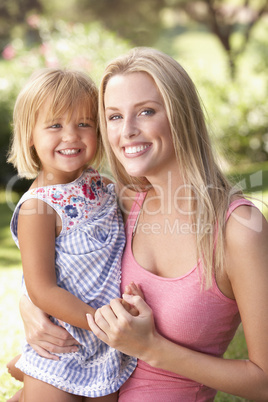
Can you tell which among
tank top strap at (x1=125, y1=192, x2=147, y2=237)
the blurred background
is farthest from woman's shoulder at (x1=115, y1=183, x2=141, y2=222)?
the blurred background

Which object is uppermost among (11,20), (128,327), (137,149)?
(11,20)

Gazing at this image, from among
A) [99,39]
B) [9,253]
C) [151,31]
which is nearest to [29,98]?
[9,253]

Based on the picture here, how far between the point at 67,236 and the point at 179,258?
0.47m

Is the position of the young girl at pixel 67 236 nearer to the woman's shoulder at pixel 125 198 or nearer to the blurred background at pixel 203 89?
the woman's shoulder at pixel 125 198

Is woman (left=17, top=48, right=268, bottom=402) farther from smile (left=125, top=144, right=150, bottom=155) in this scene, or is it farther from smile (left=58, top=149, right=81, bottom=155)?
smile (left=58, top=149, right=81, bottom=155)

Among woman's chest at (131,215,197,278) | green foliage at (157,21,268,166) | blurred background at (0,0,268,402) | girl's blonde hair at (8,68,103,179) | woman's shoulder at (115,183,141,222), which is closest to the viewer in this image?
woman's chest at (131,215,197,278)

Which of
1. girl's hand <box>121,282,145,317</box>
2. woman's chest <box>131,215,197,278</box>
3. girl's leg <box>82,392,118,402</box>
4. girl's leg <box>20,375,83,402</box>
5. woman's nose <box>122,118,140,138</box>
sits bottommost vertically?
girl's leg <box>82,392,118,402</box>

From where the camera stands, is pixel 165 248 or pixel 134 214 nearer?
pixel 165 248

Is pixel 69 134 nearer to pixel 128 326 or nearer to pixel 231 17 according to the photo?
pixel 128 326

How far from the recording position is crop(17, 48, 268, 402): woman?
1897 millimetres

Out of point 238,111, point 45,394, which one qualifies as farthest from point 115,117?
point 238,111

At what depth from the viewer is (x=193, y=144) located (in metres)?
2.08

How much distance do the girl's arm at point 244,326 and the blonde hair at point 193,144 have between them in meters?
0.07

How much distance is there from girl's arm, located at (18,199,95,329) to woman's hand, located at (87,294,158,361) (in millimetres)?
163
